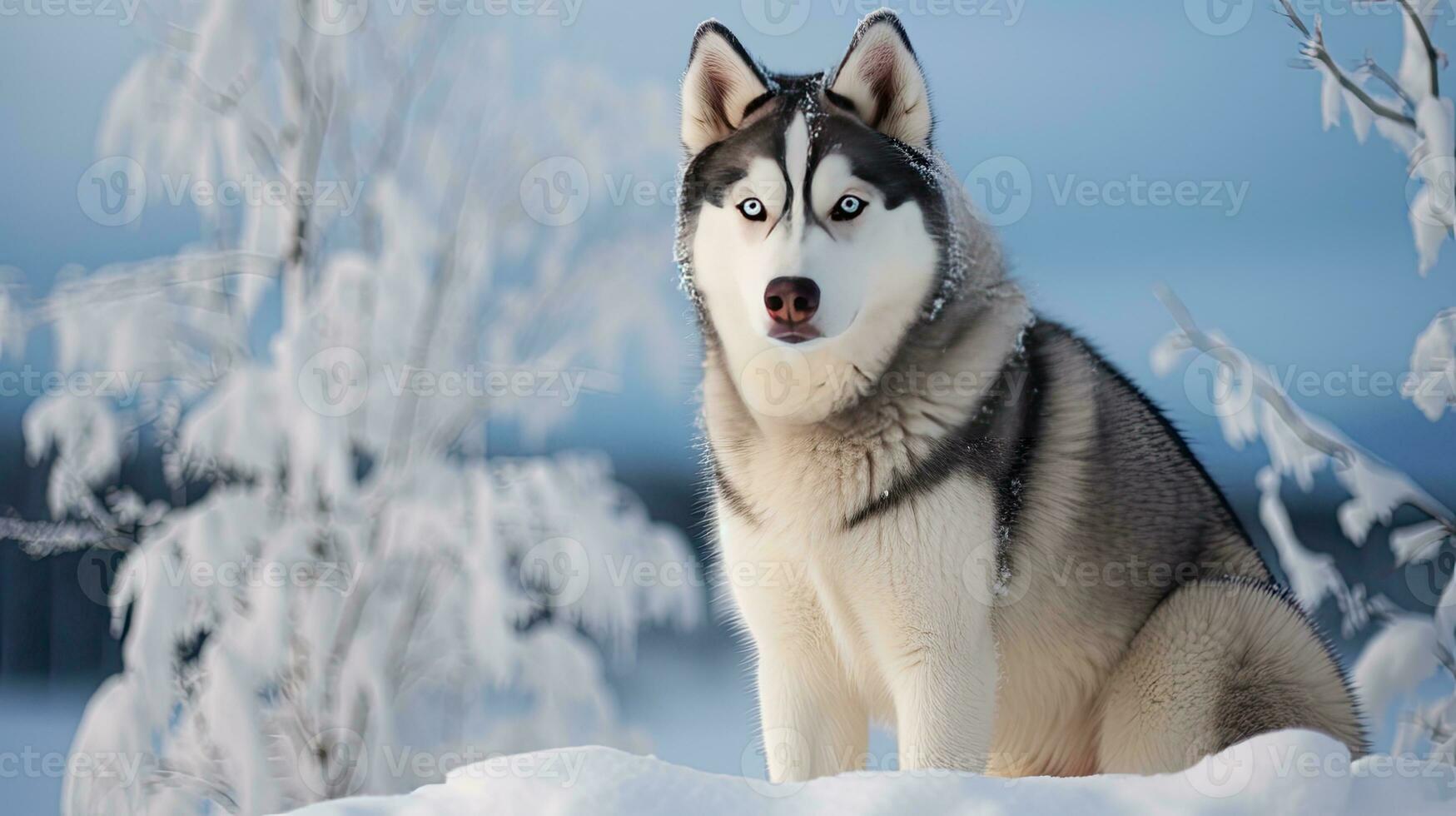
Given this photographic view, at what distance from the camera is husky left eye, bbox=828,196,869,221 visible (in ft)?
7.95

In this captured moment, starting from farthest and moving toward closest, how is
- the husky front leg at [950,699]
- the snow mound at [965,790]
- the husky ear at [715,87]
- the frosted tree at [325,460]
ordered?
the frosted tree at [325,460] → the husky ear at [715,87] → the husky front leg at [950,699] → the snow mound at [965,790]

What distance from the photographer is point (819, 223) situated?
94.7 inches

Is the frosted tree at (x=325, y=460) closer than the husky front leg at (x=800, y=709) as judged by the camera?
No

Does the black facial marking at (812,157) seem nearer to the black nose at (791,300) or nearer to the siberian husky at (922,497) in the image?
the siberian husky at (922,497)

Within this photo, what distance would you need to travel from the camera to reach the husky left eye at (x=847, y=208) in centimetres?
242

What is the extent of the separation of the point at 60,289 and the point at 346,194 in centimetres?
170

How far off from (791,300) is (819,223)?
215 mm

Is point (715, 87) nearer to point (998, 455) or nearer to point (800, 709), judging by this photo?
point (998, 455)

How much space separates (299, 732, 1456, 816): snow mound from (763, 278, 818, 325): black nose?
86 cm

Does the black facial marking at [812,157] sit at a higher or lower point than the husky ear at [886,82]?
lower

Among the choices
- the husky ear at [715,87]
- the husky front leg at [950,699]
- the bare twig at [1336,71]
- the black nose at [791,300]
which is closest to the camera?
the black nose at [791,300]

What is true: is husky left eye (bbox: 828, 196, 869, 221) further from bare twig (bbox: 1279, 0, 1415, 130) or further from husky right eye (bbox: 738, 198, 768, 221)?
bare twig (bbox: 1279, 0, 1415, 130)

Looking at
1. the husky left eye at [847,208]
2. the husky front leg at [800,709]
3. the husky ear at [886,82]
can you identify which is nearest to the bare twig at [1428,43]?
the husky ear at [886,82]

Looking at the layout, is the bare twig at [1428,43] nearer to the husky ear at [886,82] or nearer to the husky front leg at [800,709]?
the husky ear at [886,82]
